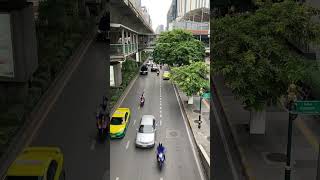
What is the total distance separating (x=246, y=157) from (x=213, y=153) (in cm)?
118

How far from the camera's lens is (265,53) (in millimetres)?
10812

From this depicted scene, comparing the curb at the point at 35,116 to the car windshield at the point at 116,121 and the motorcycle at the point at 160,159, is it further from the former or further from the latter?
the motorcycle at the point at 160,159

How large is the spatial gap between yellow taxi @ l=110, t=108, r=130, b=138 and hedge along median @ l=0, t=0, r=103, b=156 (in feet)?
12.8

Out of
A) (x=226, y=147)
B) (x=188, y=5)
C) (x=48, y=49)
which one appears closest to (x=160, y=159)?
(x=226, y=147)

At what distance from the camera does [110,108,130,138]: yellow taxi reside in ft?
56.2

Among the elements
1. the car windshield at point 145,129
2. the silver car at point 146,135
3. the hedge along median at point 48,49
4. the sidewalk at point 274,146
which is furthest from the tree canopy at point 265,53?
the car windshield at point 145,129

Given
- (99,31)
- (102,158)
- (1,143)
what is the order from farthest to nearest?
(99,31) → (102,158) → (1,143)

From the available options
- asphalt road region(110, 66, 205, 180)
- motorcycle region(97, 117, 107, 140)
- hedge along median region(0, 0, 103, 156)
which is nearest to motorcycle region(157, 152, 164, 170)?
asphalt road region(110, 66, 205, 180)

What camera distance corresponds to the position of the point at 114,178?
12.3 meters

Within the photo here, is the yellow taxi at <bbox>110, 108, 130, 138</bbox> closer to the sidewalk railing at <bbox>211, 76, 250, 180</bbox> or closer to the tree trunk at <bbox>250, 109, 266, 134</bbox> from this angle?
the sidewalk railing at <bbox>211, 76, 250, 180</bbox>

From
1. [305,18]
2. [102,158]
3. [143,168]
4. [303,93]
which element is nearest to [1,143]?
[102,158]

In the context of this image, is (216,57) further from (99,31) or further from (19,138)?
(99,31)

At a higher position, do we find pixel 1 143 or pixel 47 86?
pixel 47 86

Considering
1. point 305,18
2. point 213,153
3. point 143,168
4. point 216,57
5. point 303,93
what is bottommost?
point 143,168
